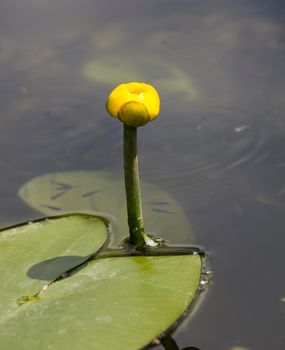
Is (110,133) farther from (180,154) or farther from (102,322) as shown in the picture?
(102,322)

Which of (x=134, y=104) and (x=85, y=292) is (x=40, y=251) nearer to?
(x=85, y=292)

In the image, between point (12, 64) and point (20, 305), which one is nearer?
point (20, 305)

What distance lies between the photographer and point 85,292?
1.48 meters

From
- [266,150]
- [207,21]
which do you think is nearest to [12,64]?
[207,21]

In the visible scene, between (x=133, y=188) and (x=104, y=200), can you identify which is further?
(x=104, y=200)

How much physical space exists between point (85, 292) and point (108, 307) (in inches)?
3.3

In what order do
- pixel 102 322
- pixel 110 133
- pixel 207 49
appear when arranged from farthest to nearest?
pixel 207 49, pixel 110 133, pixel 102 322

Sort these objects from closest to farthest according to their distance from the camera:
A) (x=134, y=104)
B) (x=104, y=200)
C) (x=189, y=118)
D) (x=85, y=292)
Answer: (x=134, y=104)
(x=85, y=292)
(x=104, y=200)
(x=189, y=118)

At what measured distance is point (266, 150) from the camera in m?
2.09

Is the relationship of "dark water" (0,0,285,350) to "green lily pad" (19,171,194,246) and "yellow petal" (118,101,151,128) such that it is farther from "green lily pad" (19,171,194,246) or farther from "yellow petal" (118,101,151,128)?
"yellow petal" (118,101,151,128)

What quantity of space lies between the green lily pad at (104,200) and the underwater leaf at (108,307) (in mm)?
205

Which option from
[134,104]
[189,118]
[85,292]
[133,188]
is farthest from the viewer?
[189,118]

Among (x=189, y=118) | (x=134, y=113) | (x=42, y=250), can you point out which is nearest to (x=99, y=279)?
(x=42, y=250)

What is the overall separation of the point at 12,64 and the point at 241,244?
1346 millimetres
